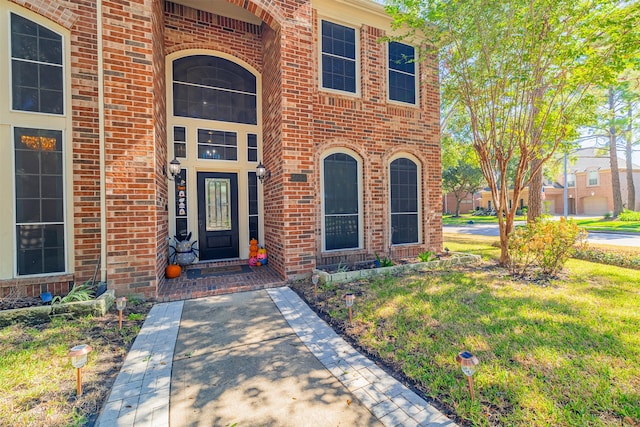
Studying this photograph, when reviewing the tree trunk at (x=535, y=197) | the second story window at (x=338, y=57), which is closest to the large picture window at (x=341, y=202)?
the second story window at (x=338, y=57)

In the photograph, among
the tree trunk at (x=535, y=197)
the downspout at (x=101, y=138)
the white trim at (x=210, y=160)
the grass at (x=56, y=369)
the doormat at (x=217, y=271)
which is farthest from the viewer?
the tree trunk at (x=535, y=197)

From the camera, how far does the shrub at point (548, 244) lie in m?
5.43

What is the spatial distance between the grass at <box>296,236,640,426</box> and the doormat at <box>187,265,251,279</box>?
231 centimetres

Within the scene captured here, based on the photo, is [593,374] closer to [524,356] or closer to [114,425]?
[524,356]

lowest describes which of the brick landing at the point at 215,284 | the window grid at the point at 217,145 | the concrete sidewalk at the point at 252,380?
the concrete sidewalk at the point at 252,380

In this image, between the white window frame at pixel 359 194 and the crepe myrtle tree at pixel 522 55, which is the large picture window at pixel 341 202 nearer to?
the white window frame at pixel 359 194

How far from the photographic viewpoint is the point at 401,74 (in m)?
7.20

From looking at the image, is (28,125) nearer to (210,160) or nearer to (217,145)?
(210,160)

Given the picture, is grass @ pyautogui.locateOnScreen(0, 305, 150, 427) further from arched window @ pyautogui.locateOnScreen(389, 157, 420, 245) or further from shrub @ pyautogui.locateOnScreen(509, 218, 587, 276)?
shrub @ pyautogui.locateOnScreen(509, 218, 587, 276)

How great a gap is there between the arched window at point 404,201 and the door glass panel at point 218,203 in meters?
4.19

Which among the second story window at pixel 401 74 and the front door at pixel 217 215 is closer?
the front door at pixel 217 215

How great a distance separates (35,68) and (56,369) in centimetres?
440

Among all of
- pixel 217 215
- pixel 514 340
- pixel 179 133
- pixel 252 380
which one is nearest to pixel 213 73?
pixel 179 133

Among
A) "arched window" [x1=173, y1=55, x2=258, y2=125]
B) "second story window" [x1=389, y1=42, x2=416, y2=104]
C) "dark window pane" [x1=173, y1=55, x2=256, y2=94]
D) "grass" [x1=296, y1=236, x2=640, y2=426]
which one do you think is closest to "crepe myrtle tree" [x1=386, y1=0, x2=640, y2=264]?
"second story window" [x1=389, y1=42, x2=416, y2=104]
